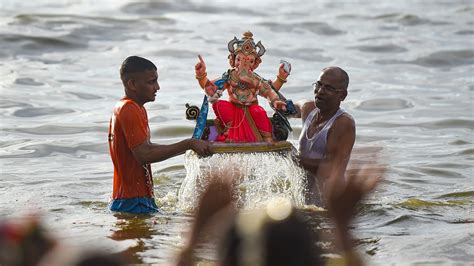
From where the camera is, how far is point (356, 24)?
25766 mm

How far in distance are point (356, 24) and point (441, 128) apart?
33.5 ft

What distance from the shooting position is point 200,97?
1742 centimetres

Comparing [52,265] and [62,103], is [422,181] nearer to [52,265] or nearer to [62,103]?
[62,103]

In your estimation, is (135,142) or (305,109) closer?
(135,142)

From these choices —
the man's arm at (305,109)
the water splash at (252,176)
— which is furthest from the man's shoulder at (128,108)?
the man's arm at (305,109)

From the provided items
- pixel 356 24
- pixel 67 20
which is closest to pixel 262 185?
pixel 67 20

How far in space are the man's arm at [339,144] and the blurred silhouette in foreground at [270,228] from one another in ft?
17.3

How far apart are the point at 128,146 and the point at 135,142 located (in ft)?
0.34

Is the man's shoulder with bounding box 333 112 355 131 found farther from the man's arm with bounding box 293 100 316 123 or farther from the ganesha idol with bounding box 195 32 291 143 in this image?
the ganesha idol with bounding box 195 32 291 143

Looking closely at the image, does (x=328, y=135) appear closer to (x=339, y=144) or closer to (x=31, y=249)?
(x=339, y=144)

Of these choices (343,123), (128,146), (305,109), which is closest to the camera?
(128,146)

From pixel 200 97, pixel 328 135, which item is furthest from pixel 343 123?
pixel 200 97

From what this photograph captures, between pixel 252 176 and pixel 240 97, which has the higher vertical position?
pixel 240 97

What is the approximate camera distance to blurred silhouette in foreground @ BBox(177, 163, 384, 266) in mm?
3789
